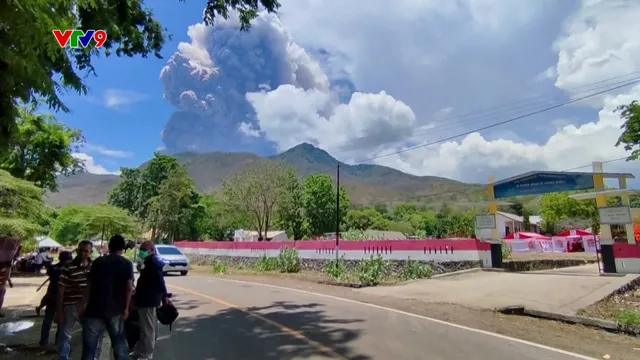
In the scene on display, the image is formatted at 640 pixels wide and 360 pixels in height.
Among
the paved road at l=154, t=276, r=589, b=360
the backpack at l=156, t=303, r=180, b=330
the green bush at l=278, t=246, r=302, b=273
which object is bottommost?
the paved road at l=154, t=276, r=589, b=360

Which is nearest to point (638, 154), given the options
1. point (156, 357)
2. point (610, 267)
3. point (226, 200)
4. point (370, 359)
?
point (610, 267)

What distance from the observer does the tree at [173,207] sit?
56.1 m

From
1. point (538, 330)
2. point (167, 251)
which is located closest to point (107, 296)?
point (538, 330)

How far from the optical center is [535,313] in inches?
412

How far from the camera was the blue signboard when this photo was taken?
2048 cm

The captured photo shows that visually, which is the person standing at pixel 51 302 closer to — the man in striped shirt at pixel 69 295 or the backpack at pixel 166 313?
the man in striped shirt at pixel 69 295

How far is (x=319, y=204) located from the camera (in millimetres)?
72188

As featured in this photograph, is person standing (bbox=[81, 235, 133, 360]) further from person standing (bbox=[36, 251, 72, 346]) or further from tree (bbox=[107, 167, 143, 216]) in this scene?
tree (bbox=[107, 167, 143, 216])

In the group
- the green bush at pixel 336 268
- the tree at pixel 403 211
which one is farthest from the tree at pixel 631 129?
the tree at pixel 403 211

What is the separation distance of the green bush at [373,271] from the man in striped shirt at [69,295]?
13833 millimetres

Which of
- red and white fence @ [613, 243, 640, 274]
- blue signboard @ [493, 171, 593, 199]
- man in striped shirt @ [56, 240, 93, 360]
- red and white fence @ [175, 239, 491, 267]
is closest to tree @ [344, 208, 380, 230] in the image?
red and white fence @ [175, 239, 491, 267]

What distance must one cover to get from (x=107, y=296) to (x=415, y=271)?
17.0 m

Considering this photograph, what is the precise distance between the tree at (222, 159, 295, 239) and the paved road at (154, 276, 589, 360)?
38734 mm

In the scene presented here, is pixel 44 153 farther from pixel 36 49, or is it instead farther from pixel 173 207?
pixel 173 207
